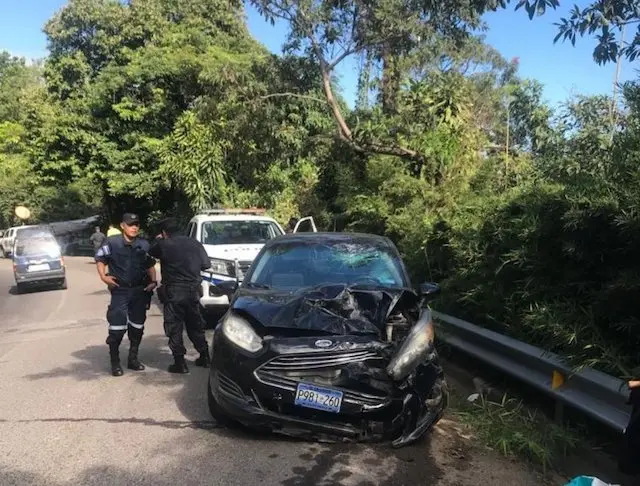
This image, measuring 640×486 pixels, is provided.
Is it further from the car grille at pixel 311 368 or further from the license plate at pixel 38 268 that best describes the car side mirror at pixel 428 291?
the license plate at pixel 38 268

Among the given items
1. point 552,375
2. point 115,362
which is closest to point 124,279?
point 115,362

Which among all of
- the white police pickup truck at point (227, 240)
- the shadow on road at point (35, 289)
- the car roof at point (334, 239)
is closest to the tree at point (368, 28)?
the white police pickup truck at point (227, 240)

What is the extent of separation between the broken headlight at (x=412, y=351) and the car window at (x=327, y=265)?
1.01 meters

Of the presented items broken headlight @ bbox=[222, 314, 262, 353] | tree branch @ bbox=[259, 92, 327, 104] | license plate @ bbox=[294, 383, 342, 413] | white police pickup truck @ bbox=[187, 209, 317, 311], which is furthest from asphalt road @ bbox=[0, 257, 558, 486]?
tree branch @ bbox=[259, 92, 327, 104]

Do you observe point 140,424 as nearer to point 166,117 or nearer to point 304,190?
point 304,190

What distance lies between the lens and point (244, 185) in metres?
22.1

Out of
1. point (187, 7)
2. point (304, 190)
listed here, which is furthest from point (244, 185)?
point (187, 7)

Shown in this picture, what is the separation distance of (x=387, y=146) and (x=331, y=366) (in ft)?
31.5

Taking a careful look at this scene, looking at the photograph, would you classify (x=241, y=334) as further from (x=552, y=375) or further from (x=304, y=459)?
(x=552, y=375)

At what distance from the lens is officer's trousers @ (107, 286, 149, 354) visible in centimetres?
717

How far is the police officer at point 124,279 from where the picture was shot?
23.5ft

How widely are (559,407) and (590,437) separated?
0.30 m

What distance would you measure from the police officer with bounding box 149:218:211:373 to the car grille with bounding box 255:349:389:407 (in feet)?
8.43

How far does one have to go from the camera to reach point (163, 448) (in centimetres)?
480
